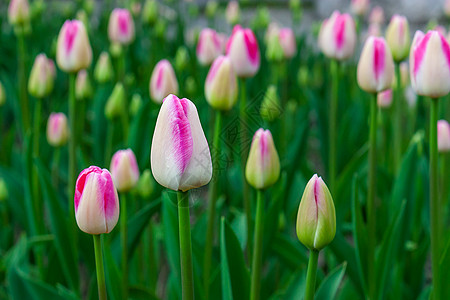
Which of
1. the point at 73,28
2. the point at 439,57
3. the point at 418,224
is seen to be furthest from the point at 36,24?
the point at 439,57

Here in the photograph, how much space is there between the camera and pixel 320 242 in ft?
1.92

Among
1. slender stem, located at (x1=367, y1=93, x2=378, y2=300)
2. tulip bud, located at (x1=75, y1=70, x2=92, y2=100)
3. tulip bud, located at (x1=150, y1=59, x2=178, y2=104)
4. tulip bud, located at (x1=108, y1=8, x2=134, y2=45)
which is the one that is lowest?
slender stem, located at (x1=367, y1=93, x2=378, y2=300)

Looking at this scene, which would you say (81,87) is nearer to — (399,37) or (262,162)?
(399,37)

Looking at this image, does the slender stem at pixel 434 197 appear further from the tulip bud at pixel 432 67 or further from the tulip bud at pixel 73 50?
the tulip bud at pixel 73 50

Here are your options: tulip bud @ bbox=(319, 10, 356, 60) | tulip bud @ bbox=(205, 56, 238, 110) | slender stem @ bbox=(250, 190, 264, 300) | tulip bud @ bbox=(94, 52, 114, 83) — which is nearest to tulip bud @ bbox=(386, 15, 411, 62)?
tulip bud @ bbox=(319, 10, 356, 60)

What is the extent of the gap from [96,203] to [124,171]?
0.30 m

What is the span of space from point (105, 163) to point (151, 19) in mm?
938

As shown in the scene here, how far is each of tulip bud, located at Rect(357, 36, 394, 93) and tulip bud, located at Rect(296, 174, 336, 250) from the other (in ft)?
1.20

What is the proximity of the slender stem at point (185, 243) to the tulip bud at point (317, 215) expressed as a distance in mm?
112

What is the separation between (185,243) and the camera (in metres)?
0.56

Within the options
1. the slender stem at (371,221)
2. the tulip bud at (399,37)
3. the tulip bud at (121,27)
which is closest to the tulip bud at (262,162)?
the slender stem at (371,221)

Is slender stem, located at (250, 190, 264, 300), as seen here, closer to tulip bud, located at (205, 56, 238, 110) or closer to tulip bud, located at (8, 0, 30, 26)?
tulip bud, located at (205, 56, 238, 110)

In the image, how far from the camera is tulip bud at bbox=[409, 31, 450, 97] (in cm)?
74

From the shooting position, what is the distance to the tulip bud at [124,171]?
2.96 feet
